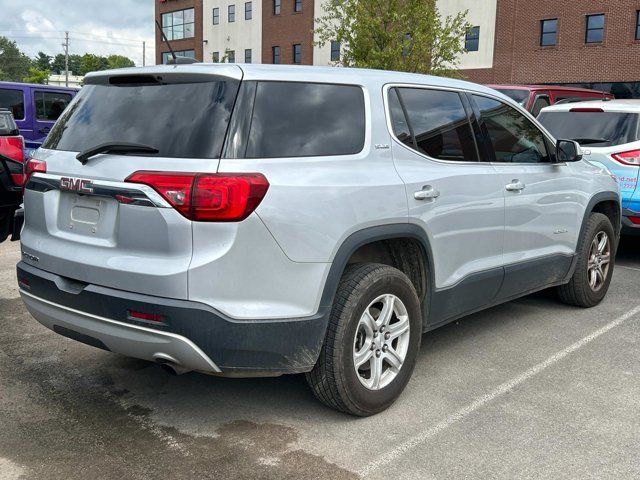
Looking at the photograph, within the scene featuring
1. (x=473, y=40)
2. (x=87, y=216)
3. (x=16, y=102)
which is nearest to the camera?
(x=87, y=216)

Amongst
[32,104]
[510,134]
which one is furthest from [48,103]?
[510,134]

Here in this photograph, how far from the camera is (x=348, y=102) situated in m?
3.61

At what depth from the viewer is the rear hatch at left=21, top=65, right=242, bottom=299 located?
3.02 meters

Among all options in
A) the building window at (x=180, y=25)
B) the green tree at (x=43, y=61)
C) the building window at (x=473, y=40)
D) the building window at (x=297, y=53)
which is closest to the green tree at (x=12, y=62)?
the green tree at (x=43, y=61)

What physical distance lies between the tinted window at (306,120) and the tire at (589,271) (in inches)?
112

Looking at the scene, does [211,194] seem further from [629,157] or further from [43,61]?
[43,61]

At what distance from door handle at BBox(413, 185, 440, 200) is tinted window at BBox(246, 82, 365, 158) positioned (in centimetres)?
46

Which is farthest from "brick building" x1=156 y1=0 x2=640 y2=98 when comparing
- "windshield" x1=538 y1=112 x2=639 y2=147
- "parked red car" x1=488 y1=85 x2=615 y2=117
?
"windshield" x1=538 y1=112 x2=639 y2=147

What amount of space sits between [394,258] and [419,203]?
1.26 feet

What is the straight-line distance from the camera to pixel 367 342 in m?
3.59

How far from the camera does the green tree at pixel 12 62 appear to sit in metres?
122

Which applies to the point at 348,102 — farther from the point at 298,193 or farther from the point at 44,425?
the point at 44,425

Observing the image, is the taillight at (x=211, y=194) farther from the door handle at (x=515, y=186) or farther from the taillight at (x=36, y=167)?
the door handle at (x=515, y=186)

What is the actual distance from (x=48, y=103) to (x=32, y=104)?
1.42 ft
